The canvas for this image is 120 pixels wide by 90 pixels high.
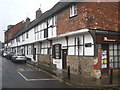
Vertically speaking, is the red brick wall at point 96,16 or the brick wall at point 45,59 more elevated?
the red brick wall at point 96,16

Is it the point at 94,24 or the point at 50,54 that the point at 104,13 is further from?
the point at 50,54

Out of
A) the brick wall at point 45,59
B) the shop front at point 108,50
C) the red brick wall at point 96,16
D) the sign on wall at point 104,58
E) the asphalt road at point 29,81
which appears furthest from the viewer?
the brick wall at point 45,59

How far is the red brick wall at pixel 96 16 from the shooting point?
1388 cm

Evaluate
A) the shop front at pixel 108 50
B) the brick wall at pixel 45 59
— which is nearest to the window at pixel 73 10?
the shop front at pixel 108 50

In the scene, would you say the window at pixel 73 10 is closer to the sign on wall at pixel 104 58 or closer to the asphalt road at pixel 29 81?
the sign on wall at pixel 104 58

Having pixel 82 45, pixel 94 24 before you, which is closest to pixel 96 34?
pixel 94 24

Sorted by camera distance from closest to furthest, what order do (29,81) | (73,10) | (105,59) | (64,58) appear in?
1. (29,81)
2. (105,59)
3. (73,10)
4. (64,58)

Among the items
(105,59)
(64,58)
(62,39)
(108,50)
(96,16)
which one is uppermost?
(96,16)

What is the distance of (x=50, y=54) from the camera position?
22750mm

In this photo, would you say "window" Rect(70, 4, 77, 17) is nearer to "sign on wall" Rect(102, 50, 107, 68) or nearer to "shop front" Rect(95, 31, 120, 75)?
"shop front" Rect(95, 31, 120, 75)

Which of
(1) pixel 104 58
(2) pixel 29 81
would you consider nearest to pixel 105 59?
(1) pixel 104 58

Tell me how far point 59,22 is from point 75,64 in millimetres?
5606

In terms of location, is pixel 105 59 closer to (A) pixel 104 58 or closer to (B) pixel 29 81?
(A) pixel 104 58

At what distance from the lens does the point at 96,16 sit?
46.1 ft
